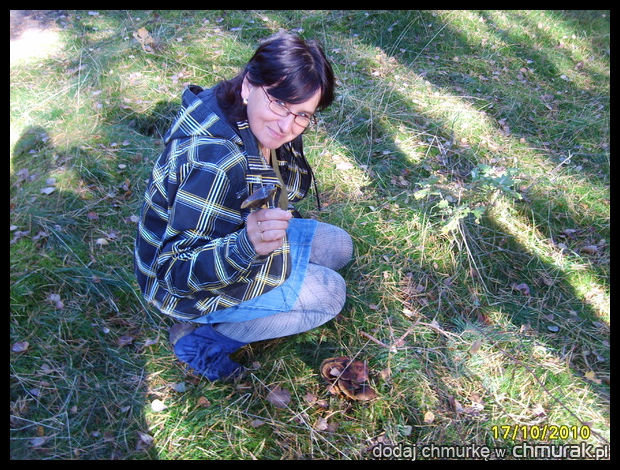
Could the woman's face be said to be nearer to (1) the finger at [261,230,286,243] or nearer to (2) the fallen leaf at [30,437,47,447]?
(1) the finger at [261,230,286,243]

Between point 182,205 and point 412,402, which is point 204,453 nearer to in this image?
point 412,402

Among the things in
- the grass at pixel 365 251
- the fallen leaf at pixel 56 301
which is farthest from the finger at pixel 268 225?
the fallen leaf at pixel 56 301

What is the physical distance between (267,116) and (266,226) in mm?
605

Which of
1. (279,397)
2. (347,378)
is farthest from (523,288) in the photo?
(279,397)

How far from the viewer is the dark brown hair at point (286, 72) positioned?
6.09ft

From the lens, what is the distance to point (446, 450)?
89.1 inches

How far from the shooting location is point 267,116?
1.93m

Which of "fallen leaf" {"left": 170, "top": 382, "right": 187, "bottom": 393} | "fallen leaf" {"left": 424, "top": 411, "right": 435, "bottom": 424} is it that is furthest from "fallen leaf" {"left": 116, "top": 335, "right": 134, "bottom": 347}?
"fallen leaf" {"left": 424, "top": 411, "right": 435, "bottom": 424}

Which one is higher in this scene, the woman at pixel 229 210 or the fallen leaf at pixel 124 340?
the woman at pixel 229 210

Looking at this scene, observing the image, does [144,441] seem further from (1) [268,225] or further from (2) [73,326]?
(1) [268,225]

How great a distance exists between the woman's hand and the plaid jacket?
0.05 m

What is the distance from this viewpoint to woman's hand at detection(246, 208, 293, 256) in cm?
162

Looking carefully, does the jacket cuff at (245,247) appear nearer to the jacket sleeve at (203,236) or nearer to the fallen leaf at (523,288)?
the jacket sleeve at (203,236)

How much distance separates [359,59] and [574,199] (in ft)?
9.90
